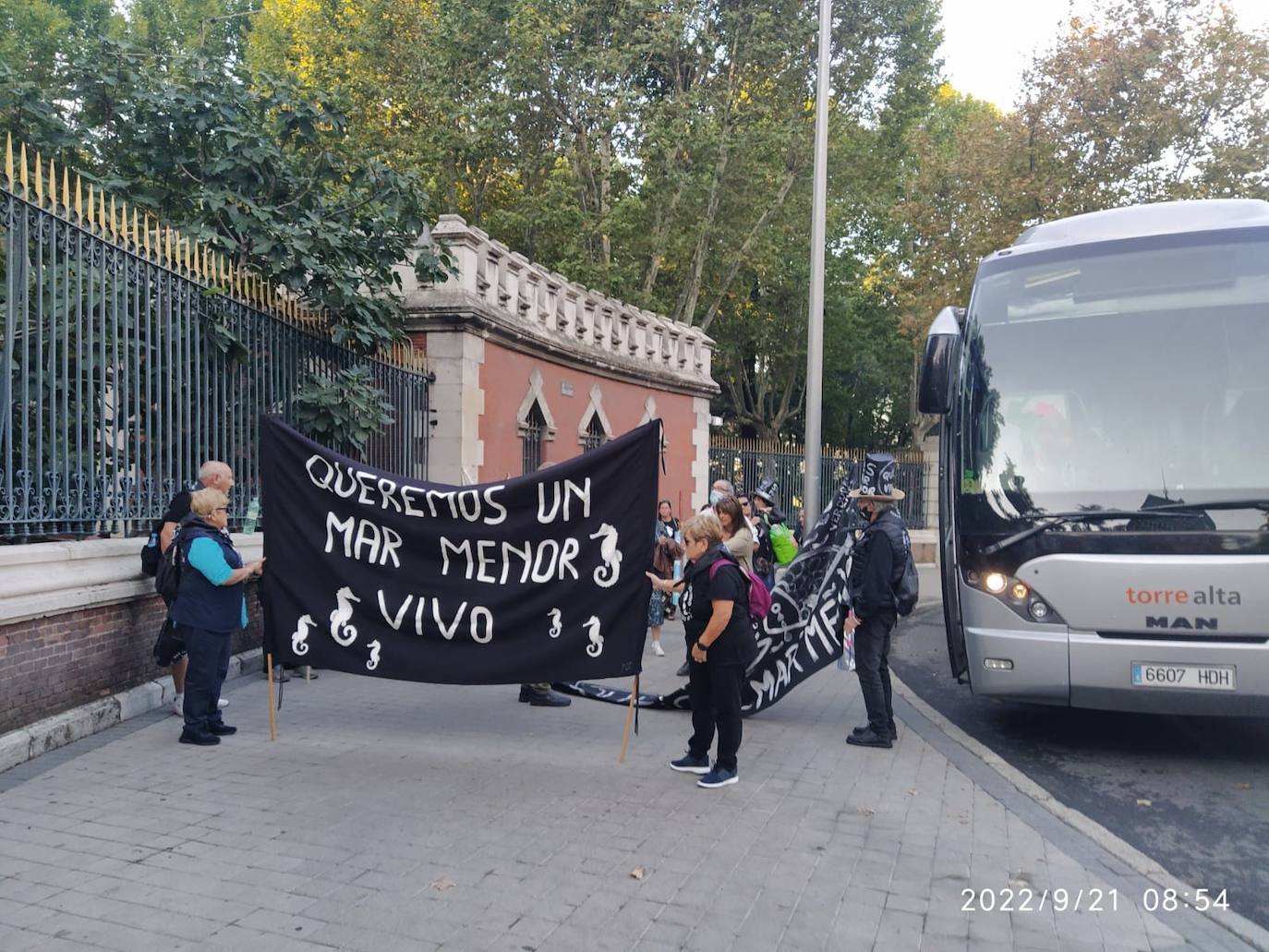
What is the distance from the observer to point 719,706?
19.0 feet

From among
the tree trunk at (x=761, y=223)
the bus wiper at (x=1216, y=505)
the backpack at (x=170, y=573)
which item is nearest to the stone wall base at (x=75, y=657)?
the backpack at (x=170, y=573)

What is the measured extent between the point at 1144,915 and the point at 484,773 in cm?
353

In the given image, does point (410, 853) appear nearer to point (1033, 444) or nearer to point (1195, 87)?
point (1033, 444)

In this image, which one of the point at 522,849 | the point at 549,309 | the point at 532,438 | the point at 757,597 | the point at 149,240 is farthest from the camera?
the point at 549,309

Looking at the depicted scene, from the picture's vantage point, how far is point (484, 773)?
596 centimetres

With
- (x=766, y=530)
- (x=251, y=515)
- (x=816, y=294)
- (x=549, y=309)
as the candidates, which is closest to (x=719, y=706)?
(x=766, y=530)

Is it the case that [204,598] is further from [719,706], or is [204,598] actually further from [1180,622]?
[1180,622]

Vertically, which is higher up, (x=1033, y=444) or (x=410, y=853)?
(x=1033, y=444)

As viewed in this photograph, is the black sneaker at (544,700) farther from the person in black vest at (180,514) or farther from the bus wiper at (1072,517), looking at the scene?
the bus wiper at (1072,517)

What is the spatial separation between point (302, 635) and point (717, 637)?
2744 millimetres

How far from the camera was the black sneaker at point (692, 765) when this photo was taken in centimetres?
607

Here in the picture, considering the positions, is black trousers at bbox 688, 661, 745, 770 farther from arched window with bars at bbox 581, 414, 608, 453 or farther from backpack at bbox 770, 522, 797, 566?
arched window with bars at bbox 581, 414, 608, 453

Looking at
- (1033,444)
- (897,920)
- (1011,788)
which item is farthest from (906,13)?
(897,920)

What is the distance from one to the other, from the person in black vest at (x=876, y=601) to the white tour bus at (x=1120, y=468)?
23.2 inches
